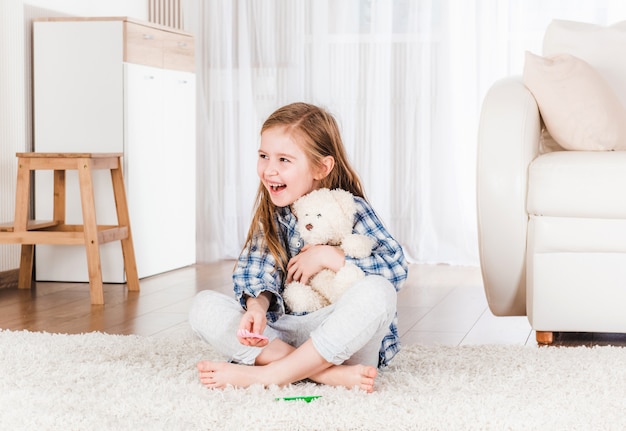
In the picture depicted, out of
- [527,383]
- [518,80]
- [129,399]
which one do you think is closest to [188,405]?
[129,399]

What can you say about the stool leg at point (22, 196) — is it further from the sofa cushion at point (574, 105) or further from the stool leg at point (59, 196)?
the sofa cushion at point (574, 105)

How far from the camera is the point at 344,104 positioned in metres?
4.52

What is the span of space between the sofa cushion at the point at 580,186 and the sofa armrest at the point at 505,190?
63mm

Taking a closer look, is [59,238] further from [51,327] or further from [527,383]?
[527,383]

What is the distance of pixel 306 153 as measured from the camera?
195cm

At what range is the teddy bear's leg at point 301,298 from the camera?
1883 mm

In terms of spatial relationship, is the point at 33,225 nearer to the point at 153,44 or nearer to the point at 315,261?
the point at 153,44

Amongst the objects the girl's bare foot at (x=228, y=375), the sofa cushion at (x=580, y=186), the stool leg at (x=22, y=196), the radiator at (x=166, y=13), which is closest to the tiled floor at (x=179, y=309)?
the stool leg at (x=22, y=196)

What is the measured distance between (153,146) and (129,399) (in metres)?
2.20

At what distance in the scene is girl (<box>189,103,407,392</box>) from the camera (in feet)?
5.76

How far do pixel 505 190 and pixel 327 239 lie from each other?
750 mm

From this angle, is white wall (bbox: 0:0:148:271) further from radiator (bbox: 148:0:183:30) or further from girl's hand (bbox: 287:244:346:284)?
girl's hand (bbox: 287:244:346:284)

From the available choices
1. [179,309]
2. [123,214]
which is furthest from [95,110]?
[179,309]

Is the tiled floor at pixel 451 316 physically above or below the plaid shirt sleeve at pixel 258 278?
below
